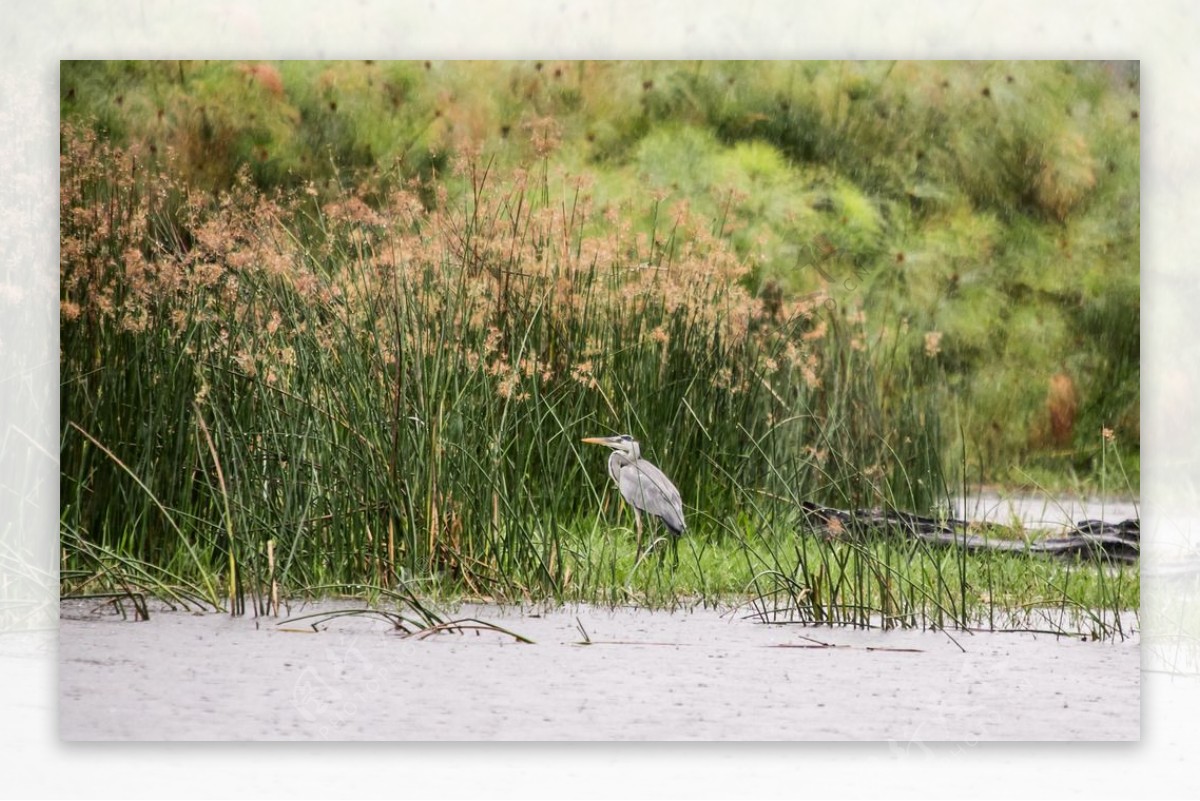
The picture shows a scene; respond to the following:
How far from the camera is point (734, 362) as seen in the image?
3.49 meters

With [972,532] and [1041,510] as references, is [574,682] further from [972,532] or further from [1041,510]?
[1041,510]

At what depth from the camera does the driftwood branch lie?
339 cm

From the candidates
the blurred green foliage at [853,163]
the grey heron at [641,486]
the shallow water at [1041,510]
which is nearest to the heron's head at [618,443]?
the grey heron at [641,486]

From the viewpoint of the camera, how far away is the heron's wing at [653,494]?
3.40 metres

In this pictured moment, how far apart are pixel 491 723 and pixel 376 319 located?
3.68 feet

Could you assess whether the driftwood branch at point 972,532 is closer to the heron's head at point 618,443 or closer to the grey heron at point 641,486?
the grey heron at point 641,486

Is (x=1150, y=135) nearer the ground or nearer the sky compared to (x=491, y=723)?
nearer the sky

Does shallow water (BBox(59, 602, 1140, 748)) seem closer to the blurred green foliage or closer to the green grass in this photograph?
the green grass

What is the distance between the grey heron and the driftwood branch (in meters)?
0.36

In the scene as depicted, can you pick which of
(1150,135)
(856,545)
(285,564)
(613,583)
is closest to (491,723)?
(613,583)

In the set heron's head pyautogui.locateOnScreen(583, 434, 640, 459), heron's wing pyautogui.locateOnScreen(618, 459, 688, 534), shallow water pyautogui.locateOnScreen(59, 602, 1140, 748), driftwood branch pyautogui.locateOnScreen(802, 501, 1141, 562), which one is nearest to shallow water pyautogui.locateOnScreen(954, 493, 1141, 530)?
driftwood branch pyautogui.locateOnScreen(802, 501, 1141, 562)

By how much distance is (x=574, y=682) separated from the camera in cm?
329

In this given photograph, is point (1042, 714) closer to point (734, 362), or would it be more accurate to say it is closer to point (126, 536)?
point (734, 362)

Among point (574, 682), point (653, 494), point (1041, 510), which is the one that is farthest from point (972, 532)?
point (574, 682)
